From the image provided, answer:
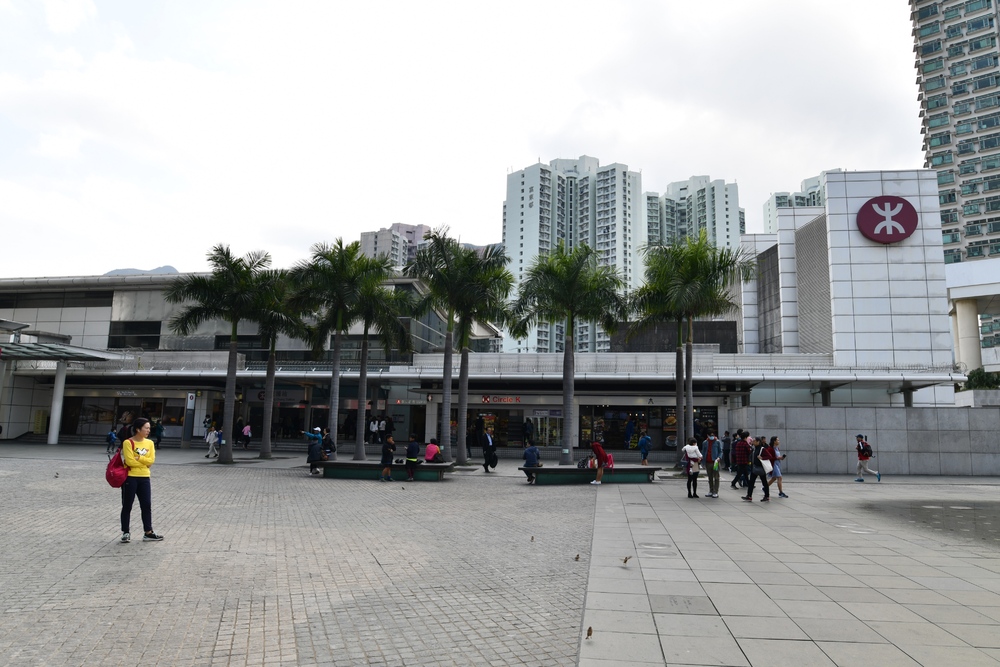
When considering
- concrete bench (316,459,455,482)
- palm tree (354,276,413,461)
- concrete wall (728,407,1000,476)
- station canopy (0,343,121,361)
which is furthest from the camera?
station canopy (0,343,121,361)

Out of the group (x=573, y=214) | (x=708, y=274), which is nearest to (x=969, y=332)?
(x=708, y=274)

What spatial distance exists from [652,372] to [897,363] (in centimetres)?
1465

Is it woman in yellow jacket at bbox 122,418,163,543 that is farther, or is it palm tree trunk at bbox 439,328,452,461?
palm tree trunk at bbox 439,328,452,461

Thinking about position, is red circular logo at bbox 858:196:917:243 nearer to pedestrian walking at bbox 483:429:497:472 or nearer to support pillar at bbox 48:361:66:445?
pedestrian walking at bbox 483:429:497:472

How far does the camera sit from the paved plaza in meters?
5.08

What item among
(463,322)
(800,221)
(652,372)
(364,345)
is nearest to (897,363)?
(800,221)

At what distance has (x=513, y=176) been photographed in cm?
12850

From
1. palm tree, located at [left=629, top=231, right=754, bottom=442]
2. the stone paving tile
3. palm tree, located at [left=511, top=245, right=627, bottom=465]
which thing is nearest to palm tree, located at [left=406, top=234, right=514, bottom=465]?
palm tree, located at [left=511, top=245, right=627, bottom=465]

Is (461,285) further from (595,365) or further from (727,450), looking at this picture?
(727,450)

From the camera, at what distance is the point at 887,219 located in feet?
116

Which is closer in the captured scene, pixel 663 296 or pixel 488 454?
pixel 488 454

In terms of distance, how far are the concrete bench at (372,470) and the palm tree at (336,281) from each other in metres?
6.37

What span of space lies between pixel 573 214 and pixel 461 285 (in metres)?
109

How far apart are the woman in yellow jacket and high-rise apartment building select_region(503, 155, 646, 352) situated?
113 meters
